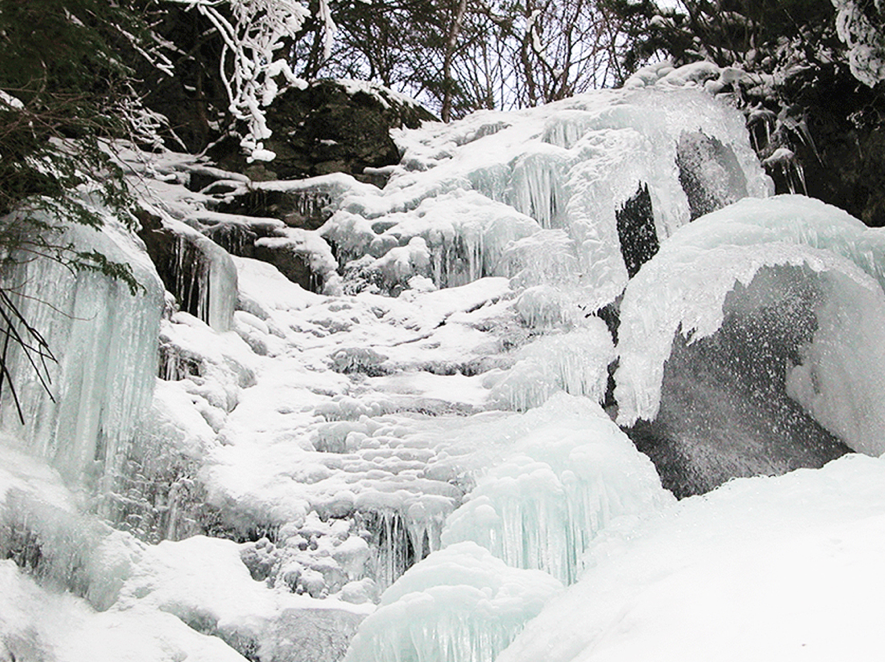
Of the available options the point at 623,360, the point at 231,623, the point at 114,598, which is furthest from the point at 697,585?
the point at 623,360

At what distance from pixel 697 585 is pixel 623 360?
356 cm

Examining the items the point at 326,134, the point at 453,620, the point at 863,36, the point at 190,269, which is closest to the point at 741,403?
the point at 863,36

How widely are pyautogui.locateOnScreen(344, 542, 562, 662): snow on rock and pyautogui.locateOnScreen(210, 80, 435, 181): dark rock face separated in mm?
6083

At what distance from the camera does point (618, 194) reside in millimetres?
7086

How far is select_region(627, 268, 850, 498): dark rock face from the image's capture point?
6.02 metres

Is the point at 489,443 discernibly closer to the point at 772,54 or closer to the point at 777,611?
the point at 777,611

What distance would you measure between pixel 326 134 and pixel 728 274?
4988mm

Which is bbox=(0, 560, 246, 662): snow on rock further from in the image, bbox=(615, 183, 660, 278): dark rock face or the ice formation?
bbox=(615, 183, 660, 278): dark rock face

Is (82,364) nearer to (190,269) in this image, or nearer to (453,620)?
(190,269)

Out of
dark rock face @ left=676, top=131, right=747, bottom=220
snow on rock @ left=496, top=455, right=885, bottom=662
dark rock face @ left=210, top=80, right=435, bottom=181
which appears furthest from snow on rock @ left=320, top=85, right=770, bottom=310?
snow on rock @ left=496, top=455, right=885, bottom=662

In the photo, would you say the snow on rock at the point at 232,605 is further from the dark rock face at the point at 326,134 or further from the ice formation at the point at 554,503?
the dark rock face at the point at 326,134

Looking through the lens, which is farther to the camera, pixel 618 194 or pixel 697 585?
pixel 618 194

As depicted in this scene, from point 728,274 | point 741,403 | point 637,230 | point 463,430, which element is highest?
point 637,230

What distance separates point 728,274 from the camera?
5453mm
